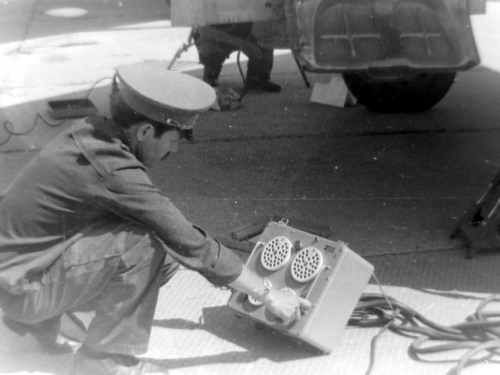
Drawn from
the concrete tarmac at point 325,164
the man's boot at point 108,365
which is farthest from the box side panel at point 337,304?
the man's boot at point 108,365

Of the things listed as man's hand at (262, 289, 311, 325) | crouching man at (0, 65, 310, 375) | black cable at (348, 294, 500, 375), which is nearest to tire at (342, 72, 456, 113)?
black cable at (348, 294, 500, 375)

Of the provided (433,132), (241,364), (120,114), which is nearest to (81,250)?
(120,114)

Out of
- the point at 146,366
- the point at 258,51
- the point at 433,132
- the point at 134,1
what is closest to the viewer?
the point at 146,366

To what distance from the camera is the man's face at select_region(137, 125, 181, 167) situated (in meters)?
2.35

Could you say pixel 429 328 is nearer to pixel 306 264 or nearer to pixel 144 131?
pixel 306 264

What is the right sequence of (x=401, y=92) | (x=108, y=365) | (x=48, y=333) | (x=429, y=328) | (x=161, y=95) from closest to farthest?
1. (x=161, y=95)
2. (x=108, y=365)
3. (x=48, y=333)
4. (x=429, y=328)
5. (x=401, y=92)

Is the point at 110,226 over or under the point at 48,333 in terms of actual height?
over

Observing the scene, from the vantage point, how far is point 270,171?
4.68m

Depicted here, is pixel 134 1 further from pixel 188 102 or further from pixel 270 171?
pixel 188 102

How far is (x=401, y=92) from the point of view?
5.84 m

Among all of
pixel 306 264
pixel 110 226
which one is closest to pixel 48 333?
pixel 110 226

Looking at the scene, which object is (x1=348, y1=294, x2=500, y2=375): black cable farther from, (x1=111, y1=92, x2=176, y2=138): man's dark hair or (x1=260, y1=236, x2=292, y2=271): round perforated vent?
(x1=111, y1=92, x2=176, y2=138): man's dark hair

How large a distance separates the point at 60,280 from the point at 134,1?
10.7 metres

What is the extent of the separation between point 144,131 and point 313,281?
84cm
